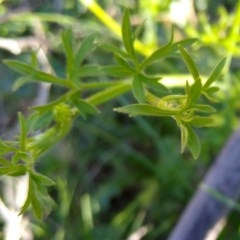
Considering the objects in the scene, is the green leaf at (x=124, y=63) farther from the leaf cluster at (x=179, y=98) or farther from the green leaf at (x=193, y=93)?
the green leaf at (x=193, y=93)

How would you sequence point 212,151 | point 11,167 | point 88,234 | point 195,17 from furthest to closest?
point 195,17
point 212,151
point 88,234
point 11,167

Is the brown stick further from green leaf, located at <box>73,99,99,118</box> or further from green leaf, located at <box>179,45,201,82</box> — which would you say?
green leaf, located at <box>179,45,201,82</box>

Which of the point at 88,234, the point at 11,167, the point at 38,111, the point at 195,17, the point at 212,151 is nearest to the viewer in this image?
the point at 11,167

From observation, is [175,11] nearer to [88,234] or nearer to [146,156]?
[146,156]

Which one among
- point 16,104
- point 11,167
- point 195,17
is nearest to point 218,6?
point 195,17

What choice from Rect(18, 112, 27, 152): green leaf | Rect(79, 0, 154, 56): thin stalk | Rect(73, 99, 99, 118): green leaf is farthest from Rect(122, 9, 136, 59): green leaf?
Rect(79, 0, 154, 56): thin stalk

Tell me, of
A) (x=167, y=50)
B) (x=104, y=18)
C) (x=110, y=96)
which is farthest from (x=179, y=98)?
(x=104, y=18)

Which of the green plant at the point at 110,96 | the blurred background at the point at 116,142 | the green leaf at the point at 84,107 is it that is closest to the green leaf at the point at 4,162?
the green plant at the point at 110,96

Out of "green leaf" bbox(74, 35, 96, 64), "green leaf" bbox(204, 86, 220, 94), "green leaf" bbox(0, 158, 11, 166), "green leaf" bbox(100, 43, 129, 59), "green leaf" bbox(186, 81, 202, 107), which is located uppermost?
"green leaf" bbox(74, 35, 96, 64)
